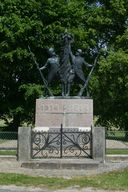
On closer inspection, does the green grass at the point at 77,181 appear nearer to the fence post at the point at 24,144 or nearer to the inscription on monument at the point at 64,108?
the fence post at the point at 24,144

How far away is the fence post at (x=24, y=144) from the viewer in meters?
17.3

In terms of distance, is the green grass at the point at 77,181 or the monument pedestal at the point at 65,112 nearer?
the green grass at the point at 77,181

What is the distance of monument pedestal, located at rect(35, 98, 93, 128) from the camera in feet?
74.6

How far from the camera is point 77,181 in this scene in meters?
12.6

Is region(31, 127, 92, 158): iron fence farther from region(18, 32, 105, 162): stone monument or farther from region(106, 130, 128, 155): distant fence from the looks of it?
region(106, 130, 128, 155): distant fence

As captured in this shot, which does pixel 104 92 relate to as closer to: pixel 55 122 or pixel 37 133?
pixel 55 122

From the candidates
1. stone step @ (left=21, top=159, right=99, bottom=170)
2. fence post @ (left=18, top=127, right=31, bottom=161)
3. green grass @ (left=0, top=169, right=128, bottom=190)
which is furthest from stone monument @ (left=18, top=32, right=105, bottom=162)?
green grass @ (left=0, top=169, right=128, bottom=190)

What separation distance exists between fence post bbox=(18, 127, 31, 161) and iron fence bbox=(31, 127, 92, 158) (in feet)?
0.62

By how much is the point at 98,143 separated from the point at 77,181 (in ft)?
16.5

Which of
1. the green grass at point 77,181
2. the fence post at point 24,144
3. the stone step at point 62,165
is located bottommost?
the green grass at point 77,181

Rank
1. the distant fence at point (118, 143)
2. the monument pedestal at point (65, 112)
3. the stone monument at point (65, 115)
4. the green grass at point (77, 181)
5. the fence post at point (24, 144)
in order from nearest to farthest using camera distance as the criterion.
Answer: the green grass at point (77, 181), the fence post at point (24, 144), the stone monument at point (65, 115), the distant fence at point (118, 143), the monument pedestal at point (65, 112)

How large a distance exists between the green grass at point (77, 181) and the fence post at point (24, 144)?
362 cm

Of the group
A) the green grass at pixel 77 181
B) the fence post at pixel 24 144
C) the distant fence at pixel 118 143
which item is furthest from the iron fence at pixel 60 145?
the green grass at pixel 77 181

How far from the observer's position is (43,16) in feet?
123
